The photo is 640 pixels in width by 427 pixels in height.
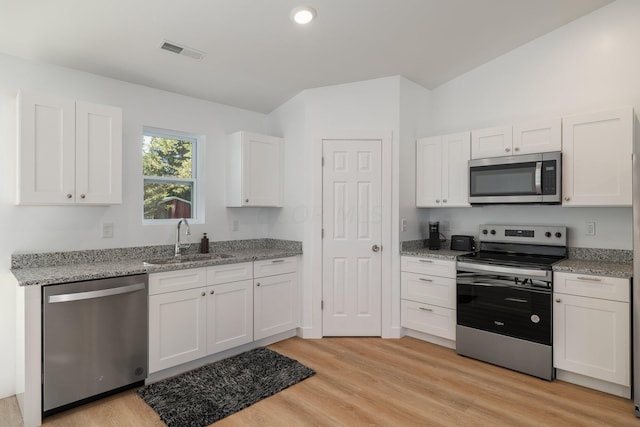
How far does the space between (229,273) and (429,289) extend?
194 cm

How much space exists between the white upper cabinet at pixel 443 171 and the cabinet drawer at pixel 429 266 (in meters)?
0.62

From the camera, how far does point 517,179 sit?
312 centimetres

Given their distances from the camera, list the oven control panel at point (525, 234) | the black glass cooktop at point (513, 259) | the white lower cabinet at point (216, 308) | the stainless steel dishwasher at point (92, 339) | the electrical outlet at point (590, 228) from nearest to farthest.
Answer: the stainless steel dishwasher at point (92, 339) → the white lower cabinet at point (216, 308) → the black glass cooktop at point (513, 259) → the electrical outlet at point (590, 228) → the oven control panel at point (525, 234)

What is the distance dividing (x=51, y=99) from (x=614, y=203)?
422 centimetres

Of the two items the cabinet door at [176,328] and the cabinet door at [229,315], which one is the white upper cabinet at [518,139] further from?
the cabinet door at [176,328]

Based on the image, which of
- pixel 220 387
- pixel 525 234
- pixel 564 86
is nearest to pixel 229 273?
pixel 220 387

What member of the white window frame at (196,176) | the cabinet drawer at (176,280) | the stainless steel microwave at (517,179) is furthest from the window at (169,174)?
the stainless steel microwave at (517,179)

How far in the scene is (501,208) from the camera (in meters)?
3.61

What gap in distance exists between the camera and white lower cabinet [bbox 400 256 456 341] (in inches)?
132

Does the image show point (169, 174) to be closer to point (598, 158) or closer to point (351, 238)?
point (351, 238)

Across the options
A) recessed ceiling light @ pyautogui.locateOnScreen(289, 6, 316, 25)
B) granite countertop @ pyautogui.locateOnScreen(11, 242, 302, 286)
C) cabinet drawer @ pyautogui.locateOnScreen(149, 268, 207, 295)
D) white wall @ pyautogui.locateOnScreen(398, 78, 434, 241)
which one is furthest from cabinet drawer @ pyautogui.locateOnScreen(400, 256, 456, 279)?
recessed ceiling light @ pyautogui.locateOnScreen(289, 6, 316, 25)

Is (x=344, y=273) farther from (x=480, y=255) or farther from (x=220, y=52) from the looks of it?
(x=220, y=52)

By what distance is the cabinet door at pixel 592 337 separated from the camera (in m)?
2.48

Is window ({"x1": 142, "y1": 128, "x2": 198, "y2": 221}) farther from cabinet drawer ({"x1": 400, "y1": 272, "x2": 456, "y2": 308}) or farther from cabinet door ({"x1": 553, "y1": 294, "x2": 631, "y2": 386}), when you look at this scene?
cabinet door ({"x1": 553, "y1": 294, "x2": 631, "y2": 386})
